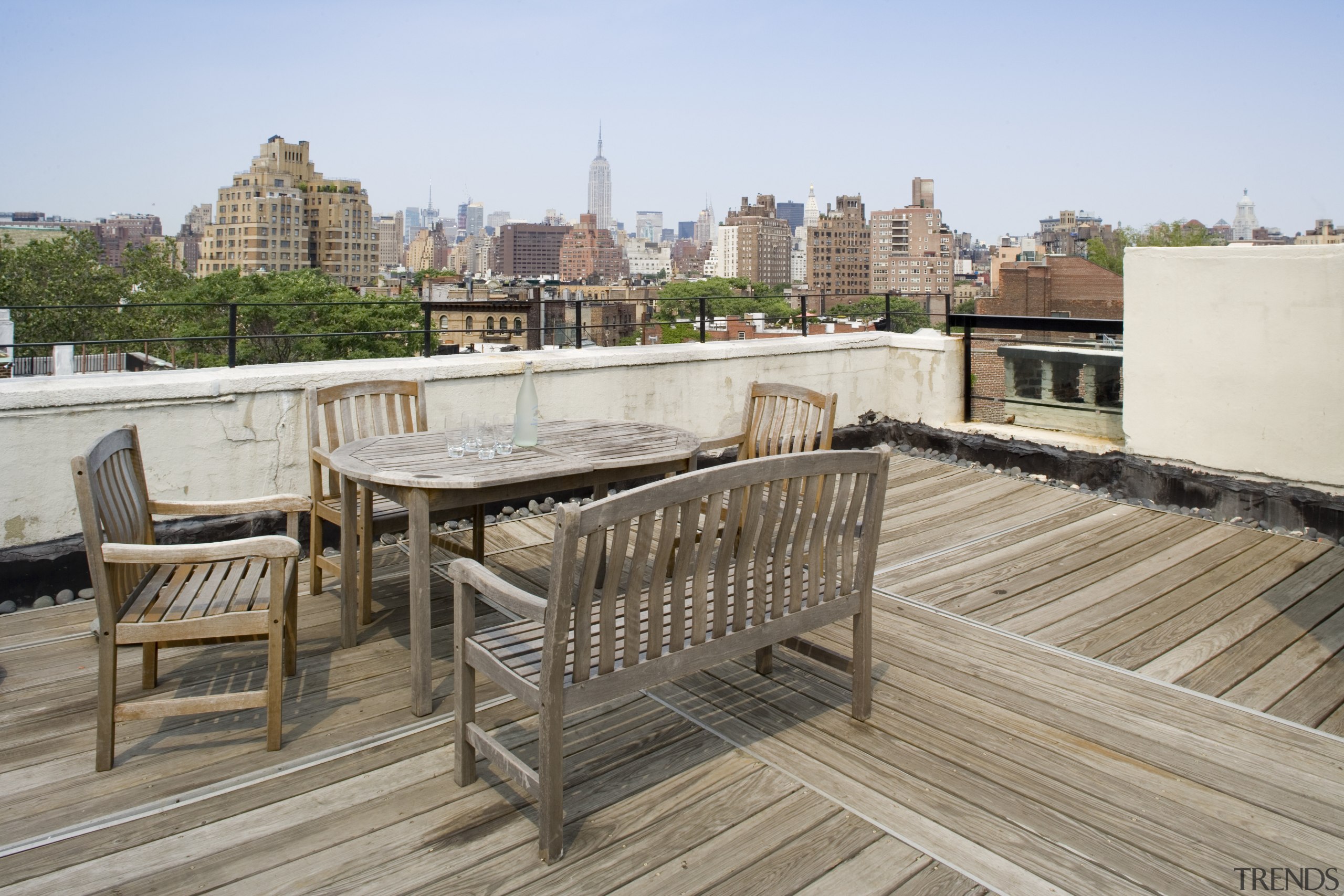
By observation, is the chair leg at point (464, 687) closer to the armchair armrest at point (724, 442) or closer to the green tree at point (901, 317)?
the armchair armrest at point (724, 442)

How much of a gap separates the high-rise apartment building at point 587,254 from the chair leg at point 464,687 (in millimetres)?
150466

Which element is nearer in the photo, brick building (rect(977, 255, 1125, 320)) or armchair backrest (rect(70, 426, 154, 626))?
armchair backrest (rect(70, 426, 154, 626))

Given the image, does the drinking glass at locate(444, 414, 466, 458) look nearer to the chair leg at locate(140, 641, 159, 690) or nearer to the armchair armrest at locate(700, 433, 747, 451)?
the armchair armrest at locate(700, 433, 747, 451)

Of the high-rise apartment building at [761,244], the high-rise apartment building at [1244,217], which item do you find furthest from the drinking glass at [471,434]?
the high-rise apartment building at [761,244]

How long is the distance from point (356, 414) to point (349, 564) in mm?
961

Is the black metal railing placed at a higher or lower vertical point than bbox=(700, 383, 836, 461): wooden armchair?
higher

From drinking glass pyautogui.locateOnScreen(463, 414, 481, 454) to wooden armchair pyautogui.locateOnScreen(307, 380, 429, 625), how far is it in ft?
1.30

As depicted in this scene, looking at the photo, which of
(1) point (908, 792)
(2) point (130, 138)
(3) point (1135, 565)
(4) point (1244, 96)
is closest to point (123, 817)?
(1) point (908, 792)

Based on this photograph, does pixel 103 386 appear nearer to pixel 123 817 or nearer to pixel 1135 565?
pixel 123 817

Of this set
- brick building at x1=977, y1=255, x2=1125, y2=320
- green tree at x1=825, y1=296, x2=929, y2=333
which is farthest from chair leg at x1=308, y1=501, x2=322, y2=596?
brick building at x1=977, y1=255, x2=1125, y2=320

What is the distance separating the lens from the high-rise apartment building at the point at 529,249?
170375 millimetres

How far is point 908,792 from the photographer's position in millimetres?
2408

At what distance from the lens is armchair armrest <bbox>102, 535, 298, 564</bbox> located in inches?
93.7

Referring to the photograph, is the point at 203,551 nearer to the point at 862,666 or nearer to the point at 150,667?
the point at 150,667
